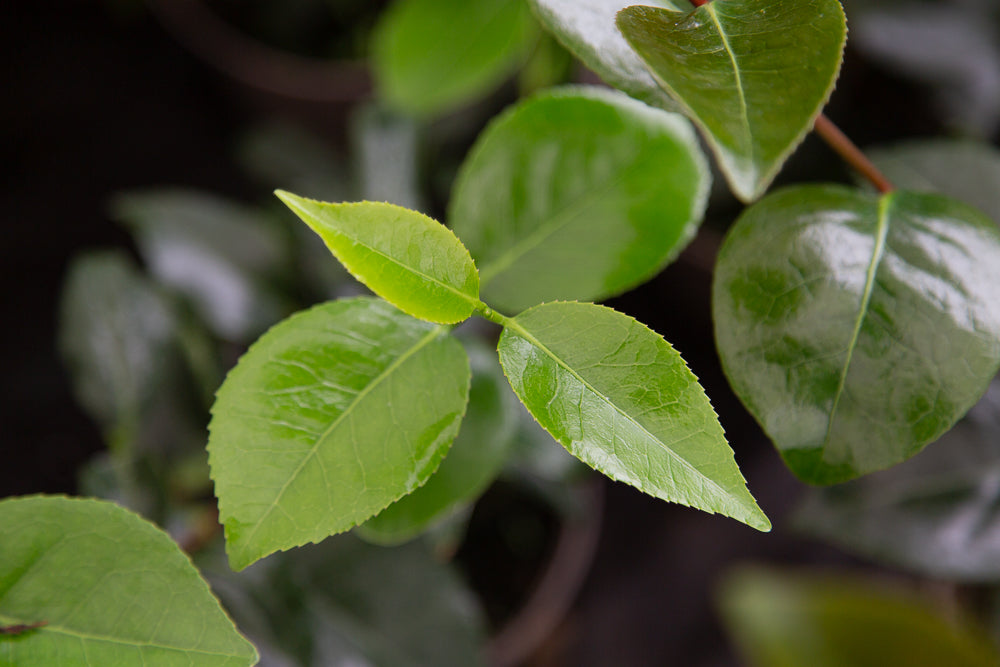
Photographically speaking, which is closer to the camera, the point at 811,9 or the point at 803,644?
the point at 811,9

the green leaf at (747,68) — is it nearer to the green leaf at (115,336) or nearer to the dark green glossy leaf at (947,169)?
the dark green glossy leaf at (947,169)

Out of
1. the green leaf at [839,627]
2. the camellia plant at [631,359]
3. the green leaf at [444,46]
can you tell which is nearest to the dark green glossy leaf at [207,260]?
the green leaf at [444,46]

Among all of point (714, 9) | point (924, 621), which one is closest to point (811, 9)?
point (714, 9)

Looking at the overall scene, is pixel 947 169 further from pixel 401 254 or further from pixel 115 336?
pixel 115 336

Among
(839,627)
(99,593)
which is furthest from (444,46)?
(839,627)

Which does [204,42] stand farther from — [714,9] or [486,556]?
[714,9]

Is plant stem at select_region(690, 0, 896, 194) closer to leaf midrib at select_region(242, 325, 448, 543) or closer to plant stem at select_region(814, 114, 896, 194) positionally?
plant stem at select_region(814, 114, 896, 194)

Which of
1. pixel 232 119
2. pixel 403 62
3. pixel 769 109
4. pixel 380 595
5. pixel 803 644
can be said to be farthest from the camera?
pixel 232 119
